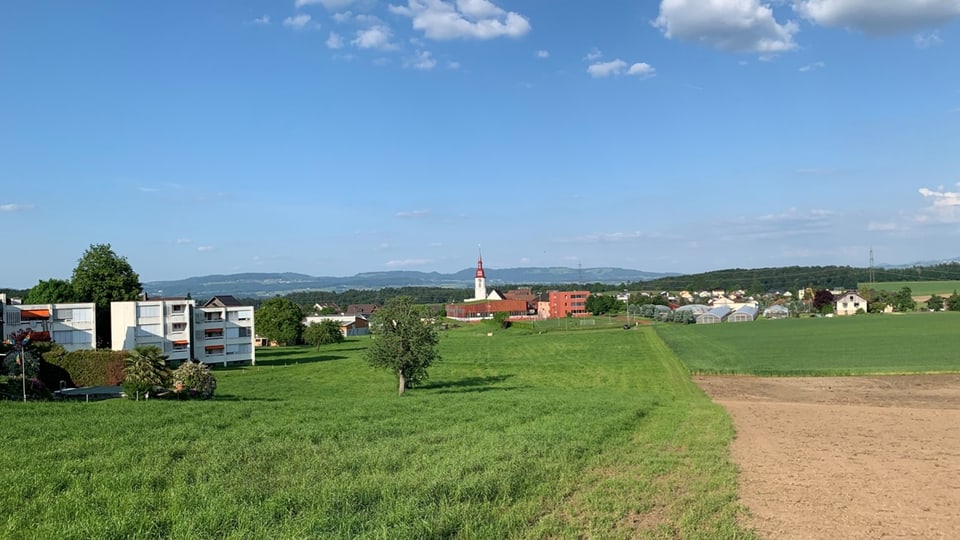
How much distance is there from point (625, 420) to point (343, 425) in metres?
10.8

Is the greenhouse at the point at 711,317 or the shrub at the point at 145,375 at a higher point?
the shrub at the point at 145,375

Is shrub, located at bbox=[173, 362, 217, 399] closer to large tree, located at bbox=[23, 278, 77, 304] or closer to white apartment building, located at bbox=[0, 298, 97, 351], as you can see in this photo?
white apartment building, located at bbox=[0, 298, 97, 351]

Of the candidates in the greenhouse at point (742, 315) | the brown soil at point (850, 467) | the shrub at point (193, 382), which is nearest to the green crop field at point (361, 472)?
the brown soil at point (850, 467)

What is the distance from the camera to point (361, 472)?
13.2m

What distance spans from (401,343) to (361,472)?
85.1ft

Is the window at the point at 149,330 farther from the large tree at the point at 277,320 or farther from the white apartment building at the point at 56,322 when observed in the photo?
the large tree at the point at 277,320

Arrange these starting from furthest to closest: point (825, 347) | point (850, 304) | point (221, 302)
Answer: point (850, 304), point (221, 302), point (825, 347)

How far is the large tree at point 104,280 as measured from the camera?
69.1 meters

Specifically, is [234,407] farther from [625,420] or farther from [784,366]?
[784,366]

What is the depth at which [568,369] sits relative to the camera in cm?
5725

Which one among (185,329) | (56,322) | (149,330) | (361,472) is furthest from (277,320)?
(361,472)

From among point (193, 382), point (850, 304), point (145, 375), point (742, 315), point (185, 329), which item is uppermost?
point (185, 329)

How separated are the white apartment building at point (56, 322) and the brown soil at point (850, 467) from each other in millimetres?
58988

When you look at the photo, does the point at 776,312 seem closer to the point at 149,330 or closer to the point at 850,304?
the point at 850,304
